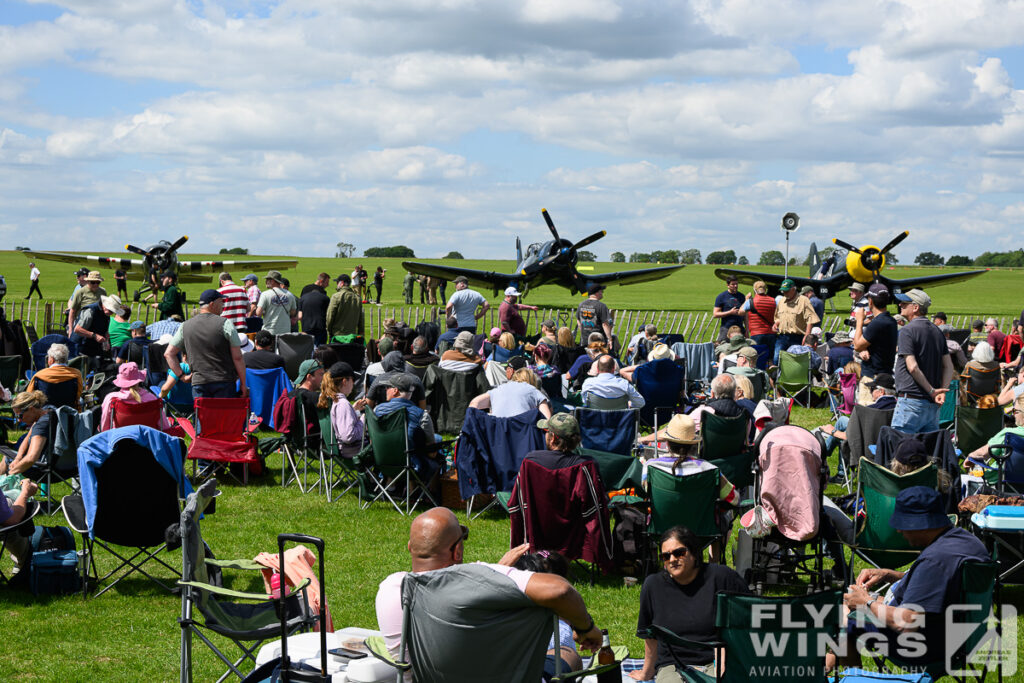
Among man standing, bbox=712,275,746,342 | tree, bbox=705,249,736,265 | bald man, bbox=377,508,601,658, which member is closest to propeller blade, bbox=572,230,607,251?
man standing, bbox=712,275,746,342

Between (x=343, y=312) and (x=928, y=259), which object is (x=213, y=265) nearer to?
(x=343, y=312)

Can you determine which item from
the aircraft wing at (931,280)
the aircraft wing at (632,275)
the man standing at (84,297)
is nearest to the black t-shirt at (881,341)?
the man standing at (84,297)

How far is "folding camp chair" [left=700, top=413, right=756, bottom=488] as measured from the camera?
6.57 meters

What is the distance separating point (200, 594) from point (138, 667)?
986 mm

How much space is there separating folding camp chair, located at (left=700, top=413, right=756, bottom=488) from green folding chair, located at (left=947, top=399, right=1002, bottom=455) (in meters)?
1.94

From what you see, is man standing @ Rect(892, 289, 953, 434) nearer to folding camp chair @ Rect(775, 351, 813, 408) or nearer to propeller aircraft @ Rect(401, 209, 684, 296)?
folding camp chair @ Rect(775, 351, 813, 408)

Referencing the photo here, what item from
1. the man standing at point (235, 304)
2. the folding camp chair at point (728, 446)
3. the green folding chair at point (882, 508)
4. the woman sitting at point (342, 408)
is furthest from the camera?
the man standing at point (235, 304)

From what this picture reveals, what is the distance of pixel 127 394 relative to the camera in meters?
7.47

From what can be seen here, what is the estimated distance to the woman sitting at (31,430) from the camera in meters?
6.23

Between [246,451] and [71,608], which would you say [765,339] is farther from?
[71,608]

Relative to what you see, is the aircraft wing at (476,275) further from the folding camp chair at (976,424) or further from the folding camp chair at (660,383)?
the folding camp chair at (976,424)

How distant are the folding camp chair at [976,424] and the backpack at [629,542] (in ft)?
10.0

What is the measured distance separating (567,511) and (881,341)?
452 centimetres

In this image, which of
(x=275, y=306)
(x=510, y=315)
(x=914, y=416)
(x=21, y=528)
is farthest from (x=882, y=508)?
(x=275, y=306)
